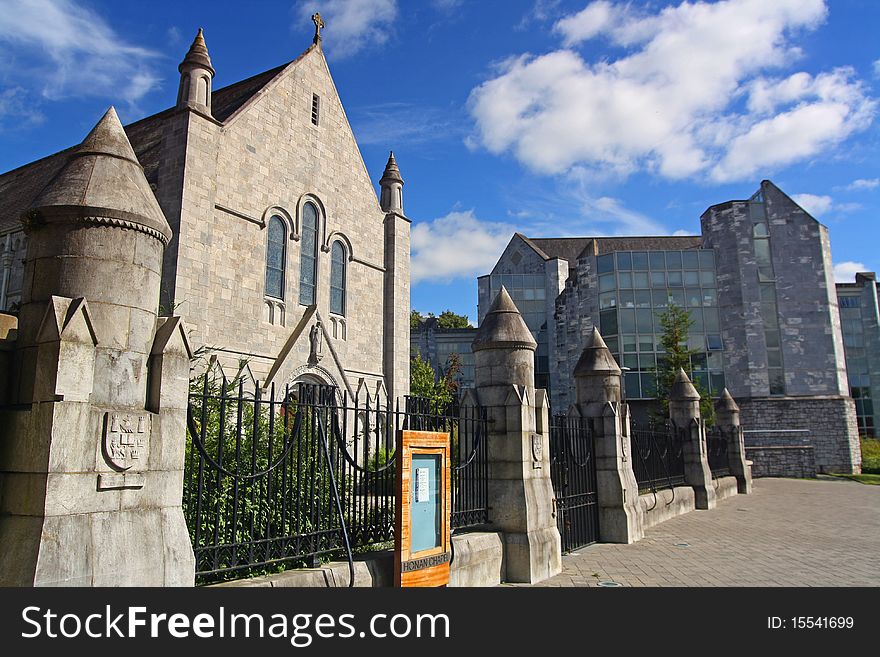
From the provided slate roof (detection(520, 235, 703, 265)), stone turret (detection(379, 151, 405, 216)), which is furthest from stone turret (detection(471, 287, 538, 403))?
slate roof (detection(520, 235, 703, 265))

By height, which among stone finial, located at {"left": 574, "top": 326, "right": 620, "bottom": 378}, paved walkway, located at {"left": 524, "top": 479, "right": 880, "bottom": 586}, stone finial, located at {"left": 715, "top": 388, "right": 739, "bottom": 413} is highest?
stone finial, located at {"left": 574, "top": 326, "right": 620, "bottom": 378}

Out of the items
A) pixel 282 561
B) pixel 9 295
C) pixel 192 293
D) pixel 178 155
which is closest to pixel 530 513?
pixel 282 561

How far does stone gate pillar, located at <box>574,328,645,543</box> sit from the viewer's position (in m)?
12.1

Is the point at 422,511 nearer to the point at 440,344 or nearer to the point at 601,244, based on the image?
the point at 440,344

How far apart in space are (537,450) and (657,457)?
8.43 meters

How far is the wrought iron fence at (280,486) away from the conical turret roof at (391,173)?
62.9 ft

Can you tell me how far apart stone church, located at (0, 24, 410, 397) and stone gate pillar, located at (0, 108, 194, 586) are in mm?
9147

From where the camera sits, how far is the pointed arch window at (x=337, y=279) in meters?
21.9

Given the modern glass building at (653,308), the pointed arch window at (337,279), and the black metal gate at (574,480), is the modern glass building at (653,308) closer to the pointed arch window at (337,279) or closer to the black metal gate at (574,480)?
the pointed arch window at (337,279)

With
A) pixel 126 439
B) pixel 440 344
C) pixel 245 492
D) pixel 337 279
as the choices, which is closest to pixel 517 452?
pixel 245 492

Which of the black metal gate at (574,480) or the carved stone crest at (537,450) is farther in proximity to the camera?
the black metal gate at (574,480)

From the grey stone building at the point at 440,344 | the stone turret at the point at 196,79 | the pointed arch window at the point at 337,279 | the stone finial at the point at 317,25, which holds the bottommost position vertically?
the pointed arch window at the point at 337,279

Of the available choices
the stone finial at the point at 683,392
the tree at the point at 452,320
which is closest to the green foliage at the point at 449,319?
the tree at the point at 452,320

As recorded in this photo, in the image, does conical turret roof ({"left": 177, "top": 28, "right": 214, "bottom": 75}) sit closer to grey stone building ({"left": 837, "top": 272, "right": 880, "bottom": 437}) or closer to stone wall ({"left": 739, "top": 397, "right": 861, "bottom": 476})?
stone wall ({"left": 739, "top": 397, "right": 861, "bottom": 476})
